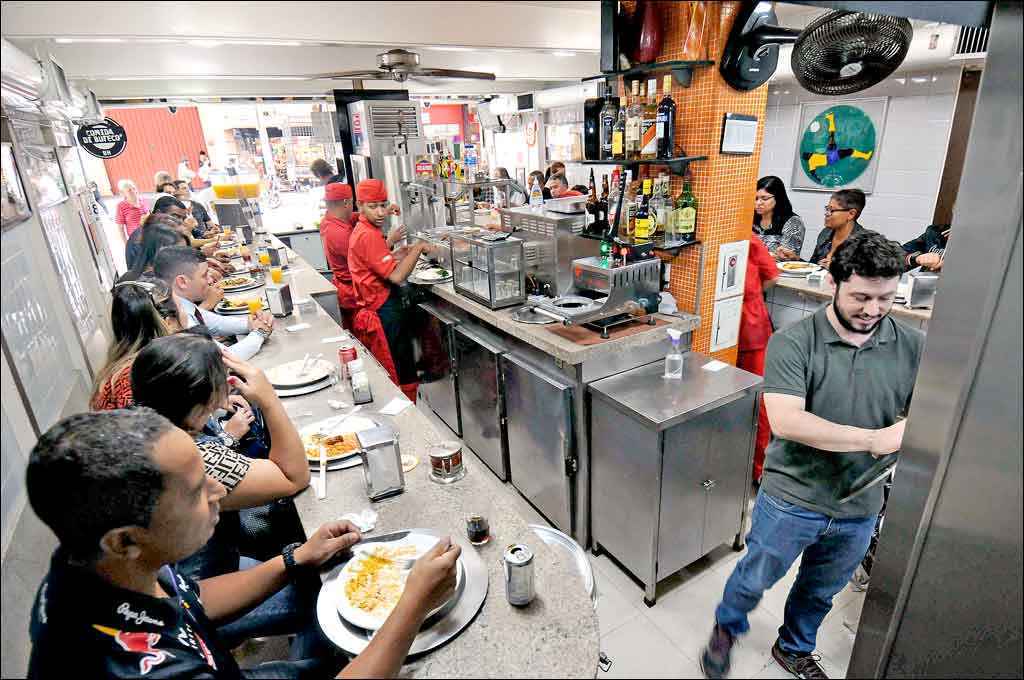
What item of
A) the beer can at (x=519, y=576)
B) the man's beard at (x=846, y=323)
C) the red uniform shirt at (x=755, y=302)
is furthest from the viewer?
the red uniform shirt at (x=755, y=302)

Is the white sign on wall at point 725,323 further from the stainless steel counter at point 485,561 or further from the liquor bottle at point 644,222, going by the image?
the stainless steel counter at point 485,561

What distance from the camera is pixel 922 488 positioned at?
2.47ft

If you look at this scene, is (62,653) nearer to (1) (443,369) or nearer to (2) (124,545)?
(2) (124,545)

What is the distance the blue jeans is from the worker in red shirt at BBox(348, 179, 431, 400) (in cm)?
350

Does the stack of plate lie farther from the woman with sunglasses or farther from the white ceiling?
the white ceiling

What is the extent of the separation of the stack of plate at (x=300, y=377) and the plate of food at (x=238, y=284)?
2.53 meters

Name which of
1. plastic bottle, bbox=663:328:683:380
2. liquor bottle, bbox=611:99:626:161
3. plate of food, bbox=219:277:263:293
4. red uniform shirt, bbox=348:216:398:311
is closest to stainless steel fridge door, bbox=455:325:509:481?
red uniform shirt, bbox=348:216:398:311

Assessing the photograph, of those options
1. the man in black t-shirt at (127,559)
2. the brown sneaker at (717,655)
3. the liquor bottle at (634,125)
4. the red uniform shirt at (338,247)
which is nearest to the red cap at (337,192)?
the red uniform shirt at (338,247)

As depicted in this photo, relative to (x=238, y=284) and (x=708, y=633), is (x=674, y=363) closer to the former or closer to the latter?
(x=708, y=633)

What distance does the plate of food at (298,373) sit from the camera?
2533 millimetres

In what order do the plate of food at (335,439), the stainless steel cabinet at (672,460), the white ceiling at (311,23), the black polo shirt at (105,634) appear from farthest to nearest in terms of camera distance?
1. the stainless steel cabinet at (672,460)
2. the plate of food at (335,439)
3. the black polo shirt at (105,634)
4. the white ceiling at (311,23)

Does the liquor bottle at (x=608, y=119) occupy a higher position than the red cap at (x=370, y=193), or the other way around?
the liquor bottle at (x=608, y=119)

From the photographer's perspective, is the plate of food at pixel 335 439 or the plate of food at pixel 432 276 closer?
the plate of food at pixel 335 439

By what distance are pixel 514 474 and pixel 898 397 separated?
97.1 inches
